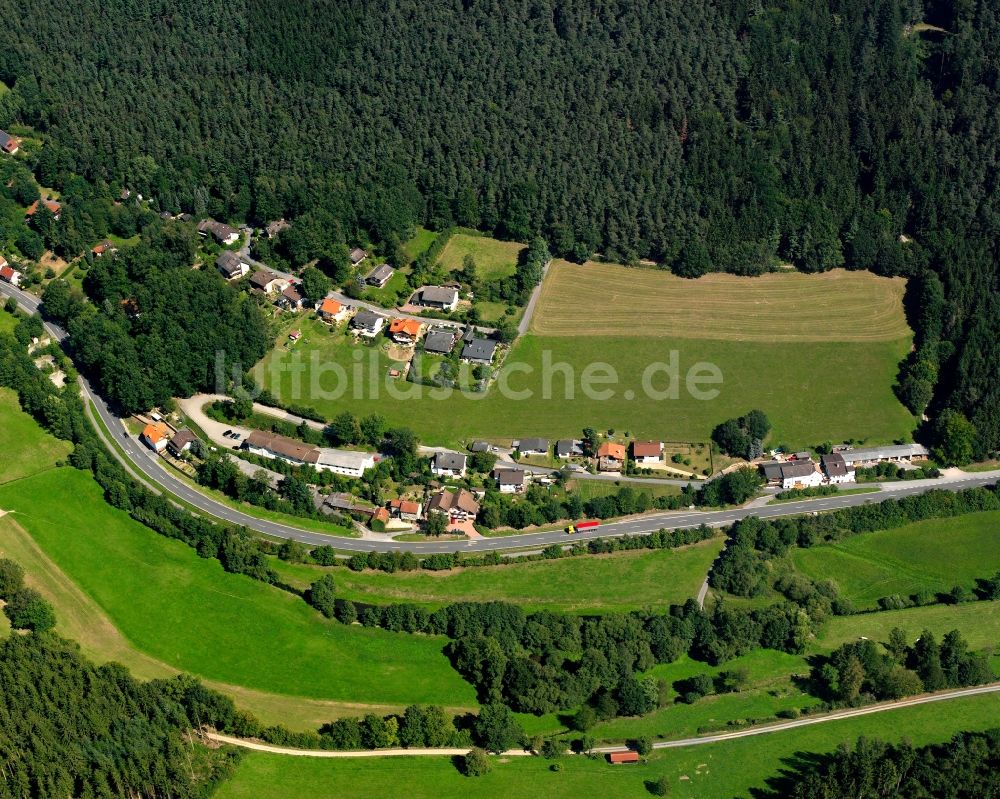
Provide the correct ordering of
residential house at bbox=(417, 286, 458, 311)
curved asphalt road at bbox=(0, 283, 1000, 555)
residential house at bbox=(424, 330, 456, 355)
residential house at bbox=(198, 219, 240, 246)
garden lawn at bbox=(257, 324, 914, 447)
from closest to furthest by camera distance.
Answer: curved asphalt road at bbox=(0, 283, 1000, 555) < garden lawn at bbox=(257, 324, 914, 447) < residential house at bbox=(424, 330, 456, 355) < residential house at bbox=(417, 286, 458, 311) < residential house at bbox=(198, 219, 240, 246)

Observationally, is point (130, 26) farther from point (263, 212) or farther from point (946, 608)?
point (946, 608)

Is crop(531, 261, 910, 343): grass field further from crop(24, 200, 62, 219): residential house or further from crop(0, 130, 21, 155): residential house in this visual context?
crop(0, 130, 21, 155): residential house

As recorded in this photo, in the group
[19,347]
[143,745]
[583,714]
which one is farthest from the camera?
[19,347]

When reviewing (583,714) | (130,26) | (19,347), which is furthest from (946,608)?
(130,26)

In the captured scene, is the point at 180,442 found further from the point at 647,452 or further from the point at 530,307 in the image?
the point at 647,452

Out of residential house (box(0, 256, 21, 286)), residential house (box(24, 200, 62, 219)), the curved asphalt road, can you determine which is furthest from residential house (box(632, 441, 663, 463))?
residential house (box(24, 200, 62, 219))

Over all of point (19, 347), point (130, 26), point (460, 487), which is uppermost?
point (130, 26)
